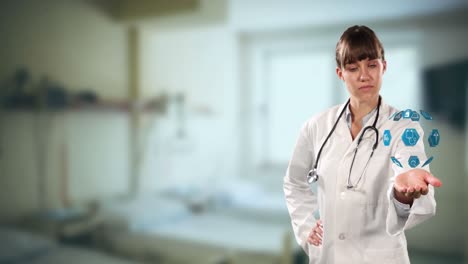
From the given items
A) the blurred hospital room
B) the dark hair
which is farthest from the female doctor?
the blurred hospital room

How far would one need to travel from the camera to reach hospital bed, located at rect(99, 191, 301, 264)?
1816mm

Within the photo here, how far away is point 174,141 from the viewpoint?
205 centimetres

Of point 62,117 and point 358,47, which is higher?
point 358,47

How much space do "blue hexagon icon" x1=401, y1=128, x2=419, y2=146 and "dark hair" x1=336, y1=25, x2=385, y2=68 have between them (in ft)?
0.33

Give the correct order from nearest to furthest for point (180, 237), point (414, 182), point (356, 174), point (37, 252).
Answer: point (414, 182) → point (356, 174) → point (37, 252) → point (180, 237)

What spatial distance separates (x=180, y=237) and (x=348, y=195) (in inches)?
63.2

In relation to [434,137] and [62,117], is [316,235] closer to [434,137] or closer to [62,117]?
[434,137]

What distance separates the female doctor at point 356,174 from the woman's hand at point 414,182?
13 millimetres

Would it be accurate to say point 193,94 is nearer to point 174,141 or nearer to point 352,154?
point 174,141

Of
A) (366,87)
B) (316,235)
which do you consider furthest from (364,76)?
(316,235)

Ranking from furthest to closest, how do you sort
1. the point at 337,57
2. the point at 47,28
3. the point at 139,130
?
1. the point at 139,130
2. the point at 47,28
3. the point at 337,57

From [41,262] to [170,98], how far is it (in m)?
0.93

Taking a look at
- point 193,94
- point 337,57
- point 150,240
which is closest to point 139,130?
point 193,94

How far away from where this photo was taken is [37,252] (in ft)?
5.19
